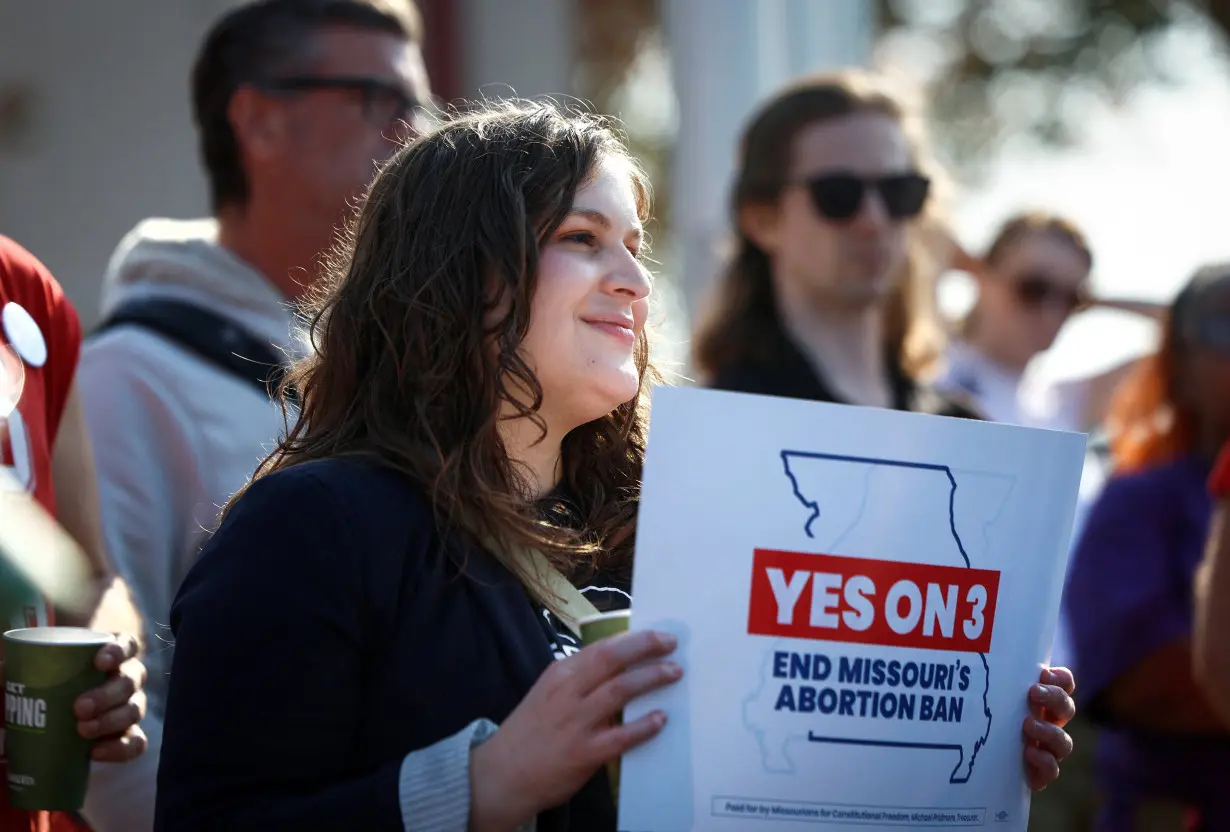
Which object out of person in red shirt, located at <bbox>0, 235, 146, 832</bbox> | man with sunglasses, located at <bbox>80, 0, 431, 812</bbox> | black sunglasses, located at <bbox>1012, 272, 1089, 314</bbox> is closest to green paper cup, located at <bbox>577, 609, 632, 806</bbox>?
person in red shirt, located at <bbox>0, 235, 146, 832</bbox>

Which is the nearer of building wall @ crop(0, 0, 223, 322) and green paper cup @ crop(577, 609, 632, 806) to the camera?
green paper cup @ crop(577, 609, 632, 806)

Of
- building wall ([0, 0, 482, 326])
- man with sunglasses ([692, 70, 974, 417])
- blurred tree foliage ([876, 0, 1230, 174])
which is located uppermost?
blurred tree foliage ([876, 0, 1230, 174])

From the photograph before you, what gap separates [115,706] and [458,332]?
0.69 m

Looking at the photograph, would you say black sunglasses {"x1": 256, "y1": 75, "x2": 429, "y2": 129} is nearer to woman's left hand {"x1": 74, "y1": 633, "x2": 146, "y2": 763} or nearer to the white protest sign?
woman's left hand {"x1": 74, "y1": 633, "x2": 146, "y2": 763}

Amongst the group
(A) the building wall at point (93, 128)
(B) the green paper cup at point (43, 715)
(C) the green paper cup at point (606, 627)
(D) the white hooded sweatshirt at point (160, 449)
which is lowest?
(B) the green paper cup at point (43, 715)

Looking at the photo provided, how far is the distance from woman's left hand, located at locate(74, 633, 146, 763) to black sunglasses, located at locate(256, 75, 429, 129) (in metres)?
1.48

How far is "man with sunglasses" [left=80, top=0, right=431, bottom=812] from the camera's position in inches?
107

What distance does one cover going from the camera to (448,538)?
1.74 meters

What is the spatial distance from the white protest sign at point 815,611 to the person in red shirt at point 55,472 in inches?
29.8

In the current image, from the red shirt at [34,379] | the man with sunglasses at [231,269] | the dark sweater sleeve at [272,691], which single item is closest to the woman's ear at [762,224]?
the man with sunglasses at [231,269]

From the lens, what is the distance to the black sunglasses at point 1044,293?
4570mm

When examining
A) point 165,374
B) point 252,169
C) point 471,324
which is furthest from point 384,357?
point 252,169

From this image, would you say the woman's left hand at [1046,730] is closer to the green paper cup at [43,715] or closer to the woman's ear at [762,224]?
the green paper cup at [43,715]

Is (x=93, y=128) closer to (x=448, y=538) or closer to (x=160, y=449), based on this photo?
(x=160, y=449)
